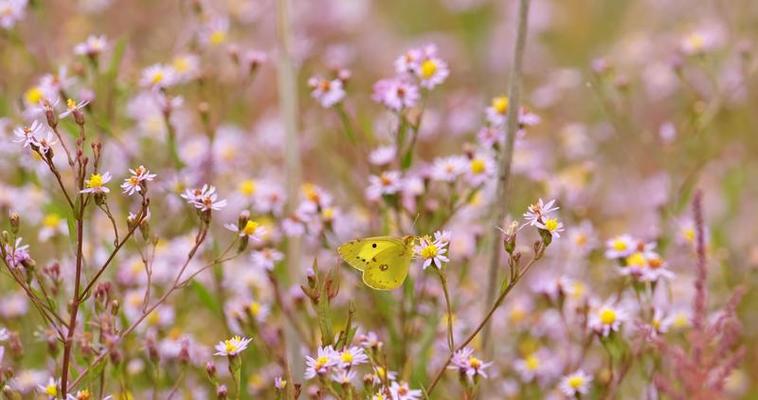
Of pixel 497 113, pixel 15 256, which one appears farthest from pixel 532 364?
pixel 15 256

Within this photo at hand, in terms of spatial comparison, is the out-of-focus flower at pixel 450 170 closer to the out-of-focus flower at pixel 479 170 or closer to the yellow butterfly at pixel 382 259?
the out-of-focus flower at pixel 479 170

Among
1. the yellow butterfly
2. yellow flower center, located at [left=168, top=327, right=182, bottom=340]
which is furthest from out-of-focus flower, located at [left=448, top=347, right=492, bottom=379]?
yellow flower center, located at [left=168, top=327, right=182, bottom=340]

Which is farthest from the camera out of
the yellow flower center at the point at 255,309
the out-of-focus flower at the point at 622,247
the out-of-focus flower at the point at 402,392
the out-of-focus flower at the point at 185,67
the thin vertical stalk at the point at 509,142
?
the out-of-focus flower at the point at 185,67

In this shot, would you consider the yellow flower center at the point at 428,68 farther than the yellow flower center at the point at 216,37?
No

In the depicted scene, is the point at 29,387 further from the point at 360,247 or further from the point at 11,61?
the point at 11,61

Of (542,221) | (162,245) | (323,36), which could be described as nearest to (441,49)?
(323,36)

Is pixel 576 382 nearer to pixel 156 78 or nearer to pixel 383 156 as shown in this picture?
pixel 383 156

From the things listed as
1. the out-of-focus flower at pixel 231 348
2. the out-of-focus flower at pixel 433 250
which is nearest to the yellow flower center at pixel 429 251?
the out-of-focus flower at pixel 433 250

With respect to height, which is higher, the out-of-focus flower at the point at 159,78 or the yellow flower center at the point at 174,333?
the out-of-focus flower at the point at 159,78

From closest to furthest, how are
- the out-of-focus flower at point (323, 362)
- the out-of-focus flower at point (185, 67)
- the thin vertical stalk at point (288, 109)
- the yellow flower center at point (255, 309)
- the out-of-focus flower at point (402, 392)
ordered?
the out-of-focus flower at point (323, 362) → the out-of-focus flower at point (402, 392) → the yellow flower center at point (255, 309) → the thin vertical stalk at point (288, 109) → the out-of-focus flower at point (185, 67)
